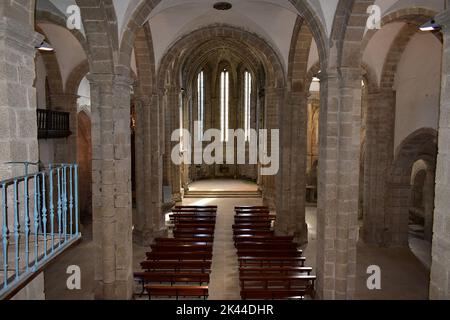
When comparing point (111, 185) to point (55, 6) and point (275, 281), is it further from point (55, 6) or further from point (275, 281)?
point (55, 6)

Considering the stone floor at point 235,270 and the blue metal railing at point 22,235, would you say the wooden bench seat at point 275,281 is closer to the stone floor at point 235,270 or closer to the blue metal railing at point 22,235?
the stone floor at point 235,270

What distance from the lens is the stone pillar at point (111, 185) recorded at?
7.11 meters

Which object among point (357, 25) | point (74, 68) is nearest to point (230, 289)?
point (357, 25)

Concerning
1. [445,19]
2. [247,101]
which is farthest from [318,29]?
[247,101]

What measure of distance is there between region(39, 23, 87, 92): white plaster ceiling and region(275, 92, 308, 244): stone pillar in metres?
7.64

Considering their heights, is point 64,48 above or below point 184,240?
above

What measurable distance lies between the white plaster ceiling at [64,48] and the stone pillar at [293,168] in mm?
7638

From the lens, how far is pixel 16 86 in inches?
135

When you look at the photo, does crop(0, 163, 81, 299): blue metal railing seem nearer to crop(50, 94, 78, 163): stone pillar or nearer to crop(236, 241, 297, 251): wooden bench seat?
crop(236, 241, 297, 251): wooden bench seat

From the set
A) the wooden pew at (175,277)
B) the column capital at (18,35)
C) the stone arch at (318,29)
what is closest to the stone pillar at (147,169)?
the wooden pew at (175,277)

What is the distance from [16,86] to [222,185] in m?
19.4

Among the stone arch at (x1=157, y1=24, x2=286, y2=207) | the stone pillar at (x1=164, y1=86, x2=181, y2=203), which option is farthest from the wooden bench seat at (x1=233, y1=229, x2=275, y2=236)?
the stone pillar at (x1=164, y1=86, x2=181, y2=203)

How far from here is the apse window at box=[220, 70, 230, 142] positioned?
25266 mm

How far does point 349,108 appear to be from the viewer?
6.96m
